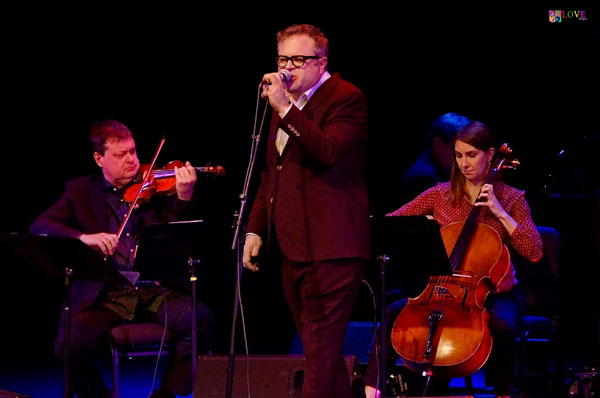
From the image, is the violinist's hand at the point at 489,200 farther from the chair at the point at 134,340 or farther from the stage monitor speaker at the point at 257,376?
the chair at the point at 134,340

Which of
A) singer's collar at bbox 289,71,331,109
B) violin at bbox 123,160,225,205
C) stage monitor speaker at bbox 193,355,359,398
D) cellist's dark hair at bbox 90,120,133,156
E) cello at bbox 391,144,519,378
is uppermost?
singer's collar at bbox 289,71,331,109

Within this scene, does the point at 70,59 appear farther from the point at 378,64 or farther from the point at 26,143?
the point at 378,64

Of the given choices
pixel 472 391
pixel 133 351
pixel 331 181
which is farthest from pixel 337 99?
pixel 472 391

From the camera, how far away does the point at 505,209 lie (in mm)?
4609

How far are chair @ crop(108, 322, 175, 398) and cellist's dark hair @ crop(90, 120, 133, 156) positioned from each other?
0.99 metres

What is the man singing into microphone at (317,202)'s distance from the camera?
10.6 ft

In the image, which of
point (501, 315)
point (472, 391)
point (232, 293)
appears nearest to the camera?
point (501, 315)

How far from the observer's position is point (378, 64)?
6898mm

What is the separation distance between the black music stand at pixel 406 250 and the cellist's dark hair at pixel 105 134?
162cm

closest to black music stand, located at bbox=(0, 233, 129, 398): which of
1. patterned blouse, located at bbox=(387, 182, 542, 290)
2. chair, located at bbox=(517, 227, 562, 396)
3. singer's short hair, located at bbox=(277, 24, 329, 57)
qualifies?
singer's short hair, located at bbox=(277, 24, 329, 57)

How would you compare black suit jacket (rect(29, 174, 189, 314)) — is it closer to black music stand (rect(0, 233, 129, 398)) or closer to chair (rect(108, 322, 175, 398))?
chair (rect(108, 322, 175, 398))

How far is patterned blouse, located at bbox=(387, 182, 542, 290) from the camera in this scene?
14.7ft

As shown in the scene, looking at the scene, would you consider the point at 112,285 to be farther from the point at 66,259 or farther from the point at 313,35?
the point at 313,35

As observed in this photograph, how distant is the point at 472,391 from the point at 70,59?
13.4 feet
